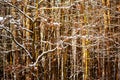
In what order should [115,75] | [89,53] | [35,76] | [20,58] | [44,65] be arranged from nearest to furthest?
[35,76]
[44,65]
[20,58]
[89,53]
[115,75]

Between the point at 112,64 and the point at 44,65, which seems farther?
the point at 112,64

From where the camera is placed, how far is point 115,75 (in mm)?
15320

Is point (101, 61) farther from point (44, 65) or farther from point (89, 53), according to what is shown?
point (44, 65)

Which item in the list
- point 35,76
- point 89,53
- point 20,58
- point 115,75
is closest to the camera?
point 35,76

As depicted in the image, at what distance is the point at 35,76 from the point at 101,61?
961 cm

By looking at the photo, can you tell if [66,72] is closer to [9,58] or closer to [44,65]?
[9,58]

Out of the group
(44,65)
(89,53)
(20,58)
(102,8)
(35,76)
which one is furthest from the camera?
(89,53)

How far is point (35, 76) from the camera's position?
7.00 metres

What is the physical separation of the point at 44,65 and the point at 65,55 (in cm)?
477

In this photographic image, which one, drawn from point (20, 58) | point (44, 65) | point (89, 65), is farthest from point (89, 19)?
point (89, 65)

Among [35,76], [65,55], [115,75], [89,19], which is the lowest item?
[115,75]

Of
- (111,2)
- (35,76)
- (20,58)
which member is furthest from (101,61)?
(35,76)

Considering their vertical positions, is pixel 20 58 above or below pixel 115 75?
above

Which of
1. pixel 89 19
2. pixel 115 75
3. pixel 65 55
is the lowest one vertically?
pixel 115 75
